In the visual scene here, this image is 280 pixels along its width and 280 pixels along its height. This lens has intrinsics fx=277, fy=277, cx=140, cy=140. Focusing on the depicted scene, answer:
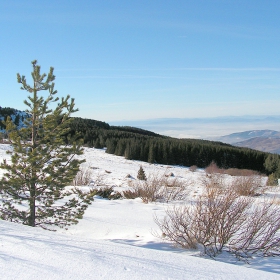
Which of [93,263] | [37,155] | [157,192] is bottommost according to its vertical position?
[157,192]

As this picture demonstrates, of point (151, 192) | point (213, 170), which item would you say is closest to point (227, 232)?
point (151, 192)

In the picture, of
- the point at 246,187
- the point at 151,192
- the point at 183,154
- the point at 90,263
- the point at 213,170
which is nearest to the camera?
the point at 90,263

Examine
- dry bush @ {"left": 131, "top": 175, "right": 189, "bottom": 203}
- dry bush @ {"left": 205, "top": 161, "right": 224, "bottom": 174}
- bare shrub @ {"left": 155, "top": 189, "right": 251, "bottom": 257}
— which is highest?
bare shrub @ {"left": 155, "top": 189, "right": 251, "bottom": 257}

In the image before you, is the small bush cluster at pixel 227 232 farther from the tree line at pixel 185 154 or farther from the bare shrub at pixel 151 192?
the tree line at pixel 185 154

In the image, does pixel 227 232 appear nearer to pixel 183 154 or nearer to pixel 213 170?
pixel 213 170

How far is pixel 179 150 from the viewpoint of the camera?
206ft

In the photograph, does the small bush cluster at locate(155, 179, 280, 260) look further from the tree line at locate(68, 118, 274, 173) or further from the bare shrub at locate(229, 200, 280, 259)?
the tree line at locate(68, 118, 274, 173)

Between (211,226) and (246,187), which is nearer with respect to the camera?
(211,226)

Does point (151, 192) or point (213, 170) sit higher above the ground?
point (151, 192)

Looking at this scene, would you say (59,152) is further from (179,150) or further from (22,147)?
(179,150)

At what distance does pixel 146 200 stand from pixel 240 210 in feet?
18.0

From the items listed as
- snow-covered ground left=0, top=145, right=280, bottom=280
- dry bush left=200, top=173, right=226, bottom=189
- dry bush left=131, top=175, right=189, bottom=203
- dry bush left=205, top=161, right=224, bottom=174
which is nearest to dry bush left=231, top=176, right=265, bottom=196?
dry bush left=200, top=173, right=226, bottom=189

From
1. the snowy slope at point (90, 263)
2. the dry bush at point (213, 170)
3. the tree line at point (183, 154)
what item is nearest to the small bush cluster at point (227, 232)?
the snowy slope at point (90, 263)

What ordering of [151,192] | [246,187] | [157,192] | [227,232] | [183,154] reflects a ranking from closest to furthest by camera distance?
[227,232]
[151,192]
[157,192]
[246,187]
[183,154]
